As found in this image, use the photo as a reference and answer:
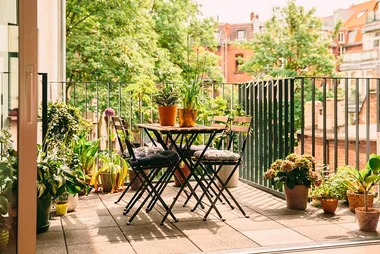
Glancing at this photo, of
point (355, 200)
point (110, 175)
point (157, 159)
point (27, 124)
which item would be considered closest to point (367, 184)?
point (355, 200)

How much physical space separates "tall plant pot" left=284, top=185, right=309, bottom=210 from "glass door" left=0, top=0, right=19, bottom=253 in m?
2.55

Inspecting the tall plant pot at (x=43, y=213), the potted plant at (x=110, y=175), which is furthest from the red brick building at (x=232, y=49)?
the tall plant pot at (x=43, y=213)

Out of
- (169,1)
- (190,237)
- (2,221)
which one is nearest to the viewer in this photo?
(2,221)

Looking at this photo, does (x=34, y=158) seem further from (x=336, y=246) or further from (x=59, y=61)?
(x=59, y=61)

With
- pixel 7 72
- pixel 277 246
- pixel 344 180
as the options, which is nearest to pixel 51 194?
pixel 7 72

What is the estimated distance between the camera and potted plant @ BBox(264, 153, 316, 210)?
4.28 metres

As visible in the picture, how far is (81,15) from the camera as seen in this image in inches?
528

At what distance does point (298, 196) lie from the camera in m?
4.31

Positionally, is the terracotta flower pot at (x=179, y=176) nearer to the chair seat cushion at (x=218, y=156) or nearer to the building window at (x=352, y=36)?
the chair seat cushion at (x=218, y=156)

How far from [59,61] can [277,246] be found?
445cm

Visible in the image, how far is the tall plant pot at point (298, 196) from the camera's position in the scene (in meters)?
4.29

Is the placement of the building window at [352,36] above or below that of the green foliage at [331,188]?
above

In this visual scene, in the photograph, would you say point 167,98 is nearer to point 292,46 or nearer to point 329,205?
point 329,205

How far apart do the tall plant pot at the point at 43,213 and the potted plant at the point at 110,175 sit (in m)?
1.53
